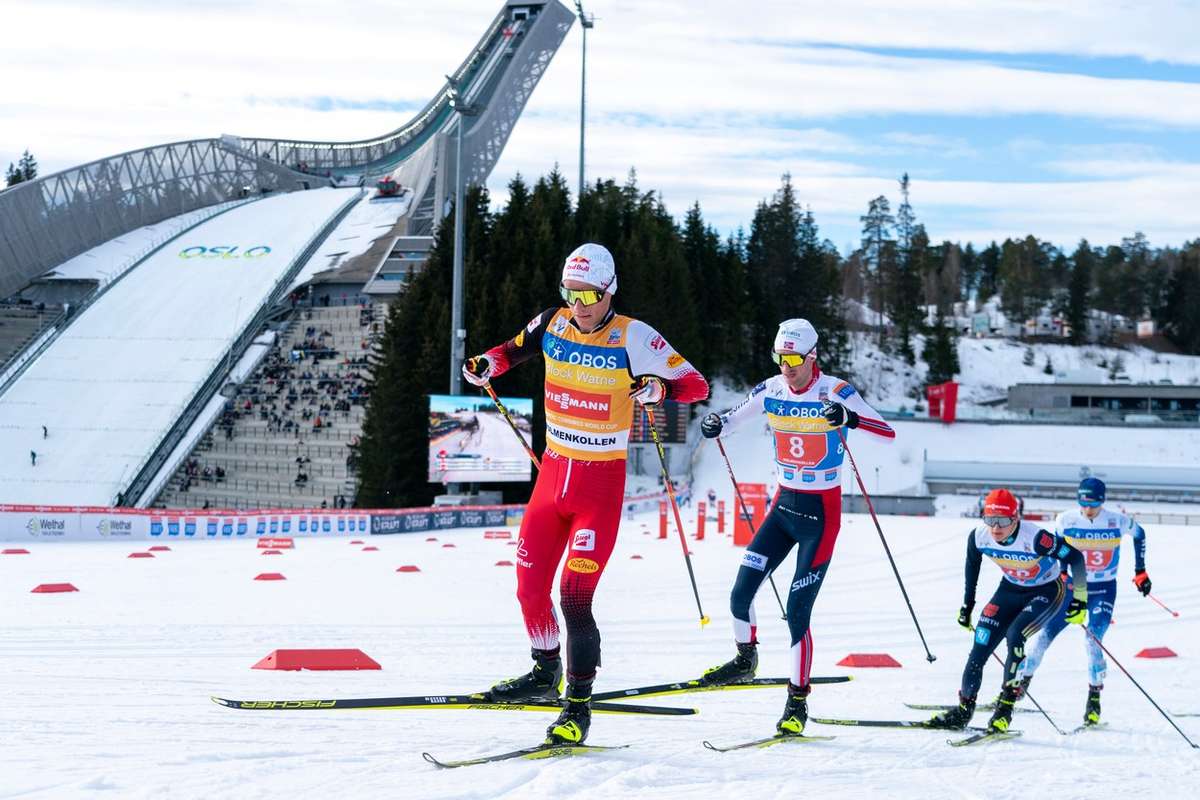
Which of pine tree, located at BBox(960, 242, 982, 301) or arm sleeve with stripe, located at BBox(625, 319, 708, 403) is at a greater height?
pine tree, located at BBox(960, 242, 982, 301)

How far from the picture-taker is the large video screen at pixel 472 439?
34.1m

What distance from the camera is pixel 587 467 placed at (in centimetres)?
753

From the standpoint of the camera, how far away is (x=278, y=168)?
102 m

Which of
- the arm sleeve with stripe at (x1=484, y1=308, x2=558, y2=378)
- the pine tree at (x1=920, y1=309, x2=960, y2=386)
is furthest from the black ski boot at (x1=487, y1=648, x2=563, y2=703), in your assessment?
the pine tree at (x1=920, y1=309, x2=960, y2=386)

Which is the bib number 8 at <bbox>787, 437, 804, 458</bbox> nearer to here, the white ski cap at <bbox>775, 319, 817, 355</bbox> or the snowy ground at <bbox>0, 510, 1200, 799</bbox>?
the white ski cap at <bbox>775, 319, 817, 355</bbox>

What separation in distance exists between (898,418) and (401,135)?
6117cm

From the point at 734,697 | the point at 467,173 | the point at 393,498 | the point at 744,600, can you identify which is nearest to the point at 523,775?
the point at 744,600

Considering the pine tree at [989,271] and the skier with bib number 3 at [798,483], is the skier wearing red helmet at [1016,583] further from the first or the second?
the pine tree at [989,271]

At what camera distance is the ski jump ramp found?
49.5 metres

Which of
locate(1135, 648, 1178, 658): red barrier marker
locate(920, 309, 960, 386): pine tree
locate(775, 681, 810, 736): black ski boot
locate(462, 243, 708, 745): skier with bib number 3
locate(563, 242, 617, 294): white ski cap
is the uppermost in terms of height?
locate(920, 309, 960, 386): pine tree

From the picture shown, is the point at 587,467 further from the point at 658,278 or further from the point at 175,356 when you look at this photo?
the point at 175,356

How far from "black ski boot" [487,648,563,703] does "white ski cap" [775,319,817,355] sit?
8.85ft

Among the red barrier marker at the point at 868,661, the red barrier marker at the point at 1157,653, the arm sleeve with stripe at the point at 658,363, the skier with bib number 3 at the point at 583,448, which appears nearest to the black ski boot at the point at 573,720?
the skier with bib number 3 at the point at 583,448

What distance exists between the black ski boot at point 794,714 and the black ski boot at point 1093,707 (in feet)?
11.1
